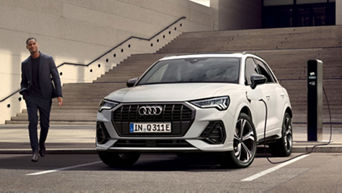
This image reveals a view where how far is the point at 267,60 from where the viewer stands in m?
28.8

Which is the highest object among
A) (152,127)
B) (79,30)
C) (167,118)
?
(79,30)

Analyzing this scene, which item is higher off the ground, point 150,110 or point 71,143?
point 150,110

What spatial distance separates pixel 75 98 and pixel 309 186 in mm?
19568

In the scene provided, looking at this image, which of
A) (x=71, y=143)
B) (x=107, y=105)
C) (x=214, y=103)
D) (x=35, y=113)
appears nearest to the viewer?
(x=214, y=103)

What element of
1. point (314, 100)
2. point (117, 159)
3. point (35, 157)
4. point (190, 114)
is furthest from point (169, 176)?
point (314, 100)

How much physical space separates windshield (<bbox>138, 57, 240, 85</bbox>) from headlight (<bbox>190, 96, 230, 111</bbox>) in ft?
2.87

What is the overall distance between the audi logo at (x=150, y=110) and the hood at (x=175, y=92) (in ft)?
0.34

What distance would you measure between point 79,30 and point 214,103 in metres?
20.8

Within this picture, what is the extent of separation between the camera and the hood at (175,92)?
979 centimetres

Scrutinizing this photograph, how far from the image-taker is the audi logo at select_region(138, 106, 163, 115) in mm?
9742

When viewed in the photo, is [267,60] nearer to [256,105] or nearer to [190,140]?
[256,105]

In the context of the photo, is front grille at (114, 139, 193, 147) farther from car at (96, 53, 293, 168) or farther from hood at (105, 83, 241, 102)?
hood at (105, 83, 241, 102)

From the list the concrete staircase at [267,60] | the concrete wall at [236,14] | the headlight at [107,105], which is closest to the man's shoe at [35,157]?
the headlight at [107,105]

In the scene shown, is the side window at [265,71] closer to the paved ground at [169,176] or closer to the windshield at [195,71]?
the windshield at [195,71]
